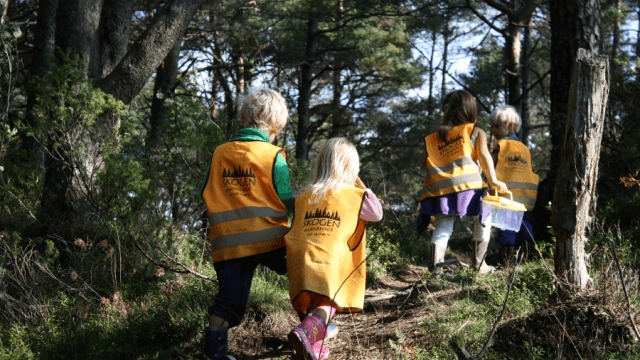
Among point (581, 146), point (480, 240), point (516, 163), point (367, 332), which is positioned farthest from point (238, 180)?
point (516, 163)

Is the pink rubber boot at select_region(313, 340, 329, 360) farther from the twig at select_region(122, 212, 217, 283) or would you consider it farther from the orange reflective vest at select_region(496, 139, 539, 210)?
the orange reflective vest at select_region(496, 139, 539, 210)

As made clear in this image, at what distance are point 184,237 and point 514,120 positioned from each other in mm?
3448

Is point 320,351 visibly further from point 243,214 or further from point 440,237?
point 440,237

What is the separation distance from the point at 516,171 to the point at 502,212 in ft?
3.68

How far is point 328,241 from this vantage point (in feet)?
12.0

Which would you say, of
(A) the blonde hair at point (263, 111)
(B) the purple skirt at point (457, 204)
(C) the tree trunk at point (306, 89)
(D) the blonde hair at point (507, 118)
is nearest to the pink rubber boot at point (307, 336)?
(A) the blonde hair at point (263, 111)

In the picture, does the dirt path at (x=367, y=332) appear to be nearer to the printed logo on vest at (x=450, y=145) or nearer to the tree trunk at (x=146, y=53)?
the printed logo on vest at (x=450, y=145)

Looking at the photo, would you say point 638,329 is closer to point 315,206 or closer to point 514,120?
point 315,206

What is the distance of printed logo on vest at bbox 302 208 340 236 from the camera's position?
3684mm

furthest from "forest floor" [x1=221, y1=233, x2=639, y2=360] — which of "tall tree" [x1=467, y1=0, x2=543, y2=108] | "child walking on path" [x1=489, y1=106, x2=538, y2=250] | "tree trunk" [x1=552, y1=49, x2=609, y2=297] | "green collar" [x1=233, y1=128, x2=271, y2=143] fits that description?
"tall tree" [x1=467, y1=0, x2=543, y2=108]

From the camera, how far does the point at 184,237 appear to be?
17.9ft

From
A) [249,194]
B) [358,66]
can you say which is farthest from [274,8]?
[249,194]

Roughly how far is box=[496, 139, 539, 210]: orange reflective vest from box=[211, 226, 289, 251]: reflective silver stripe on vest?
323cm

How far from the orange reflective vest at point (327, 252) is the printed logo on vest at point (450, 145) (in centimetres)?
203
